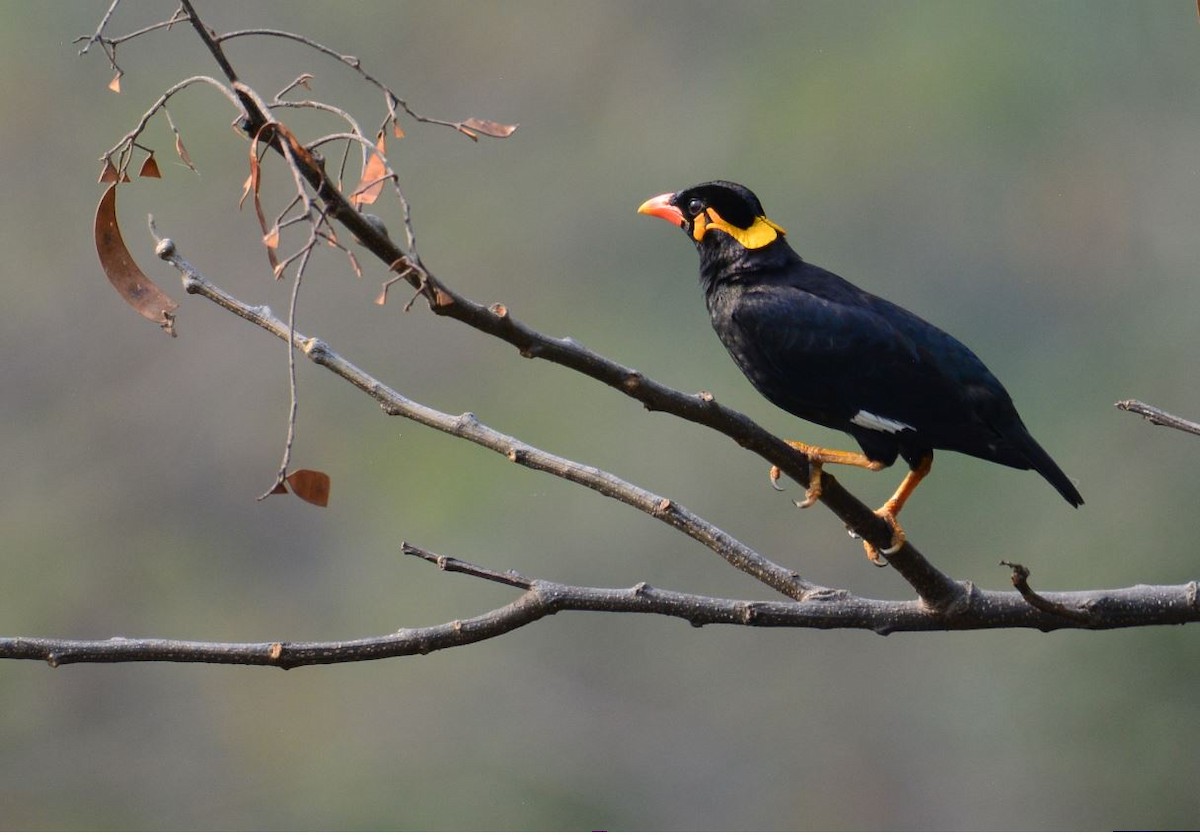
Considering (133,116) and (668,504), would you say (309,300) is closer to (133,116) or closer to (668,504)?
(133,116)

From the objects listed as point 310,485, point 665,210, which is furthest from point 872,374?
point 310,485

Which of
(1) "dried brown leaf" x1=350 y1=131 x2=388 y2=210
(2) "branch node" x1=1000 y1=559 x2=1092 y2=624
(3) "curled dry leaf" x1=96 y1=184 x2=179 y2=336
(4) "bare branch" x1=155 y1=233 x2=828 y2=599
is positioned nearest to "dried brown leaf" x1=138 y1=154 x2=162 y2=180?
(3) "curled dry leaf" x1=96 y1=184 x2=179 y2=336

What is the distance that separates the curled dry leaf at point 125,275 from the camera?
1424mm

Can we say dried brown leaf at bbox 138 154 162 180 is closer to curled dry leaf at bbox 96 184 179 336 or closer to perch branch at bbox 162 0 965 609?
curled dry leaf at bbox 96 184 179 336

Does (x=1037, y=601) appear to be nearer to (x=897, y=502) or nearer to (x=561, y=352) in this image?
(x=897, y=502)

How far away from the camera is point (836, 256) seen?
559cm

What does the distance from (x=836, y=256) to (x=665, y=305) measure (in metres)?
0.74

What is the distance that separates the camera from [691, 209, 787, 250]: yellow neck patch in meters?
2.23

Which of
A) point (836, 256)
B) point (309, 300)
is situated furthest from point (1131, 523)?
point (309, 300)

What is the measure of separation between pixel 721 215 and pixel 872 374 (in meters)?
0.39

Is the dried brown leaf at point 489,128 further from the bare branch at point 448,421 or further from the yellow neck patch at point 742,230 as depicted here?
the yellow neck patch at point 742,230

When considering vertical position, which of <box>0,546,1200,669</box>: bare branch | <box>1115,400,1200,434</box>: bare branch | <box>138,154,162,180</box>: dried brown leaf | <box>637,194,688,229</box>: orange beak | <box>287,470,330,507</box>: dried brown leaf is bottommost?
<box>0,546,1200,669</box>: bare branch

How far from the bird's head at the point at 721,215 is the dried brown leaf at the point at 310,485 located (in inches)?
45.0

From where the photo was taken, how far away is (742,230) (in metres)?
2.26
